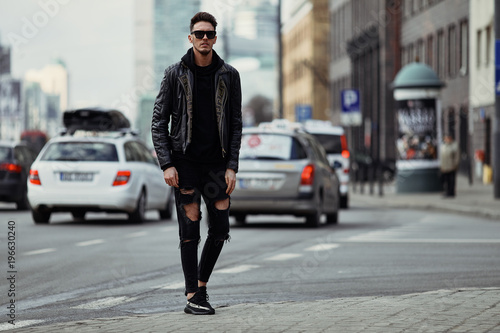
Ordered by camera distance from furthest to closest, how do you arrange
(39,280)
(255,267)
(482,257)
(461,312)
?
(482,257)
(255,267)
(39,280)
(461,312)

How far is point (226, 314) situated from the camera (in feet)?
25.8

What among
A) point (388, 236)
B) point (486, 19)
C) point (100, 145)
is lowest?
point (388, 236)

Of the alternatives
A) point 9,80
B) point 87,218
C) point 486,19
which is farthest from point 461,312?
point 9,80

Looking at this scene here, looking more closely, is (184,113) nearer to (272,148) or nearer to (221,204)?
(221,204)

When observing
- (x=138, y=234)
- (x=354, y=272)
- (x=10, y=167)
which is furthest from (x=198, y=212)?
(x=10, y=167)

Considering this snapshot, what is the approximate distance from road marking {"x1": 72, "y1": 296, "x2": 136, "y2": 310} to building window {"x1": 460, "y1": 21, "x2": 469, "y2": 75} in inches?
1738

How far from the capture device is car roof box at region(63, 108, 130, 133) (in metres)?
29.9

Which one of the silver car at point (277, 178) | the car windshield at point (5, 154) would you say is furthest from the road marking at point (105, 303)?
the car windshield at point (5, 154)

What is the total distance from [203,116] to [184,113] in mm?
131

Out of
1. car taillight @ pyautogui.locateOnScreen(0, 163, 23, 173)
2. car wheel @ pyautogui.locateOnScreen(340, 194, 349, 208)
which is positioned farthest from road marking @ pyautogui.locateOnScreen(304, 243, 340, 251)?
car wheel @ pyautogui.locateOnScreen(340, 194, 349, 208)

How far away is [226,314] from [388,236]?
33.6ft

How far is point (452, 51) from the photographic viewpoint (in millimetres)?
55688

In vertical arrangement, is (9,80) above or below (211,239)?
above

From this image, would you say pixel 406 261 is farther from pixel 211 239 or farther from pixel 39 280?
pixel 211 239
